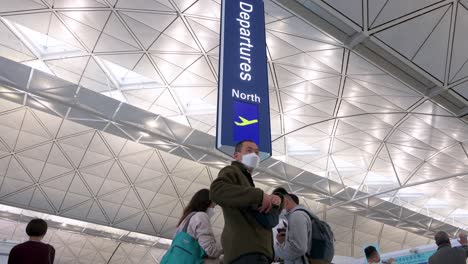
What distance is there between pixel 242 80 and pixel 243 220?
5.09 meters

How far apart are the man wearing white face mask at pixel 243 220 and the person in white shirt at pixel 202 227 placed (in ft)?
2.43

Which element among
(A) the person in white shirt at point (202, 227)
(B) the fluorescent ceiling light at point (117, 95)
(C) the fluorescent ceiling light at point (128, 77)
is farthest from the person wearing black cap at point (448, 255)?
(B) the fluorescent ceiling light at point (117, 95)

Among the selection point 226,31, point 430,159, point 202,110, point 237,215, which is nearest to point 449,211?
point 430,159

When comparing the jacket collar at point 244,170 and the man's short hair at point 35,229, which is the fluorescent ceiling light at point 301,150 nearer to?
the man's short hair at point 35,229

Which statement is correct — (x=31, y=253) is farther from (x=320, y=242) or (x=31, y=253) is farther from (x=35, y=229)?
(x=320, y=242)

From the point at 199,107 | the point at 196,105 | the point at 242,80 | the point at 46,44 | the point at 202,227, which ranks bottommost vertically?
the point at 202,227

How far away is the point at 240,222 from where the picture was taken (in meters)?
3.79

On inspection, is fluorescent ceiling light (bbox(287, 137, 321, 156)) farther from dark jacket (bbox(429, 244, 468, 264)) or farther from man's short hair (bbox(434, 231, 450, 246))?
dark jacket (bbox(429, 244, 468, 264))

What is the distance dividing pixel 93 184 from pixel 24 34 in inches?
594

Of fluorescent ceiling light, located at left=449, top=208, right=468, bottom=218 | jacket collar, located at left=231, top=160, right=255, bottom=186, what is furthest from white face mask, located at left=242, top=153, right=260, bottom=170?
fluorescent ceiling light, located at left=449, top=208, right=468, bottom=218

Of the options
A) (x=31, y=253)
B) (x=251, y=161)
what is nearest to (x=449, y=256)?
(x=251, y=161)

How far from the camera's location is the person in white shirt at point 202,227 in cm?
452

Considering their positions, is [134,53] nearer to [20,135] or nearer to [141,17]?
[141,17]

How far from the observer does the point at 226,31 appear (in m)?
9.09
